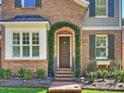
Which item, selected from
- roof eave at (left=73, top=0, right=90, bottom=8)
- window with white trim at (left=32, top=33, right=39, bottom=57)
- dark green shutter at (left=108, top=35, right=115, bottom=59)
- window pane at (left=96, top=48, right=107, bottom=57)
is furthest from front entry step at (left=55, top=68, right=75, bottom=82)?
roof eave at (left=73, top=0, right=90, bottom=8)

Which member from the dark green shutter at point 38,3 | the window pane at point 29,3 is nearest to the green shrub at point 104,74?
the dark green shutter at point 38,3

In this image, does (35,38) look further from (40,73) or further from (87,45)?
(87,45)

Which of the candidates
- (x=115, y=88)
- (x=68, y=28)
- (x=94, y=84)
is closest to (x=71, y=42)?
(x=68, y=28)

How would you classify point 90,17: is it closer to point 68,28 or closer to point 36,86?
point 68,28

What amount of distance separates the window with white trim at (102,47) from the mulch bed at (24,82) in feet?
17.6

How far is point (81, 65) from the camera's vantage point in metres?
26.0

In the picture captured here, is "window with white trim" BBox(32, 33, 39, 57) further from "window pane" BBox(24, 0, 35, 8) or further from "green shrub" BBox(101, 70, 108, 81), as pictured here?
"green shrub" BBox(101, 70, 108, 81)

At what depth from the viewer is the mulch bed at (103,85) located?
20406 mm

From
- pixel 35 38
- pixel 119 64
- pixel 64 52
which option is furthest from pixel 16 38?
pixel 119 64

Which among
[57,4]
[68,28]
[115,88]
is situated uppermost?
[57,4]

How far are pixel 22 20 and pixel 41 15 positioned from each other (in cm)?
176

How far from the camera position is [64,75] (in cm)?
2472

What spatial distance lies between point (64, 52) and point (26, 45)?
3263 mm

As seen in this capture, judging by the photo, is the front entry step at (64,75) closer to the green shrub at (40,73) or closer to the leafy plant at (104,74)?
the green shrub at (40,73)
